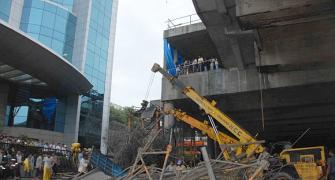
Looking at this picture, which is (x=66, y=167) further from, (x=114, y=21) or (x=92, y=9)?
(x=114, y=21)

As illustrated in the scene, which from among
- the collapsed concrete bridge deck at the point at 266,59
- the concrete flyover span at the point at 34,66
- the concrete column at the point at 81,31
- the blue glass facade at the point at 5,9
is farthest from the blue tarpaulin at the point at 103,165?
the concrete column at the point at 81,31

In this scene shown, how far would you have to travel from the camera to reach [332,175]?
11.5m

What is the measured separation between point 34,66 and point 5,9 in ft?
34.0

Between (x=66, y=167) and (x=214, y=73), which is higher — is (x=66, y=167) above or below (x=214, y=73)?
below

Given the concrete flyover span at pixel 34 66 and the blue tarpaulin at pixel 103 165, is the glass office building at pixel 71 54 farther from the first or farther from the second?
the blue tarpaulin at pixel 103 165

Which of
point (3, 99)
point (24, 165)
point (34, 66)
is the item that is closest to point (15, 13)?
point (3, 99)

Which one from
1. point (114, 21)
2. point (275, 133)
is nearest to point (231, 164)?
point (275, 133)

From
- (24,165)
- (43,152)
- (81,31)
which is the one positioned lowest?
(24,165)

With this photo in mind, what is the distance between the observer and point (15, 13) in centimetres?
3822

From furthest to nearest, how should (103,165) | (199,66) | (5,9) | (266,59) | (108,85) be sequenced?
(108,85)
(5,9)
(199,66)
(103,165)
(266,59)

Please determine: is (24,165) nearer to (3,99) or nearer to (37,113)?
(3,99)

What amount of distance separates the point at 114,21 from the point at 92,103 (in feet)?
45.0

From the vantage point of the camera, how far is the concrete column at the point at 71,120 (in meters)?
40.8

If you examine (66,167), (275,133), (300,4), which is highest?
(300,4)
